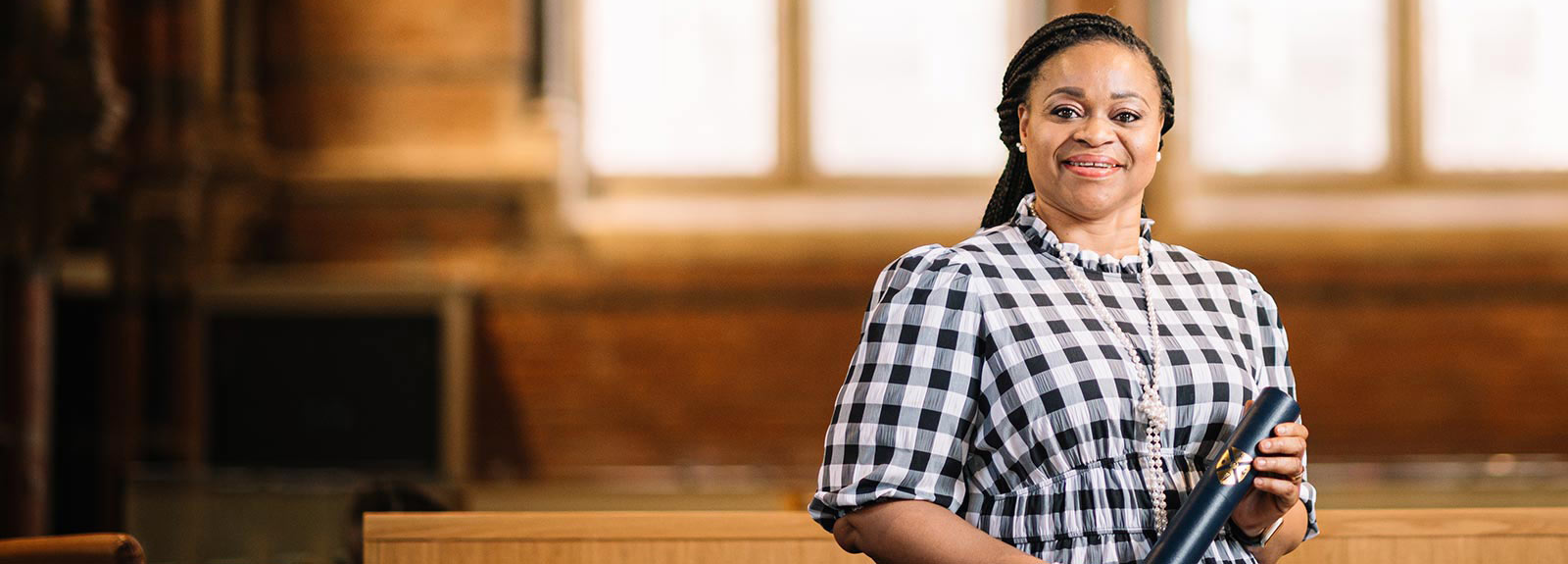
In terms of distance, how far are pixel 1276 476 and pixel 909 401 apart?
0.31m

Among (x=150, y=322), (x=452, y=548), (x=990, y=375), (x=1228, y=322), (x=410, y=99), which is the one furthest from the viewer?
(x=410, y=99)

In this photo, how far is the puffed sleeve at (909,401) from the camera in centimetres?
111

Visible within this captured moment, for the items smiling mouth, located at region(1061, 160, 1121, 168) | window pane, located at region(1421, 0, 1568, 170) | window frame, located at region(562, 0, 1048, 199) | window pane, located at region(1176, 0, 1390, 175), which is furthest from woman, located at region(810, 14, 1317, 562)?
window pane, located at region(1421, 0, 1568, 170)

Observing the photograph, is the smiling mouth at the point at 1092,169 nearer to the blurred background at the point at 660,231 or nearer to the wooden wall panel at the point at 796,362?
the blurred background at the point at 660,231

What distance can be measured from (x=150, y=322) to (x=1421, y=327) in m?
4.66

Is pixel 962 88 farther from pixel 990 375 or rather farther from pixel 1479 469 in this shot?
pixel 990 375

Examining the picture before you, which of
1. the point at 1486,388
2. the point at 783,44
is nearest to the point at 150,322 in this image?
the point at 783,44

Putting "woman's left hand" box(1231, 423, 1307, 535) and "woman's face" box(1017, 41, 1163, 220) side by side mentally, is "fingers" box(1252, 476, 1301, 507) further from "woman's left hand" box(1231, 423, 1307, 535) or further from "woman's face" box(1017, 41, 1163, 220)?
"woman's face" box(1017, 41, 1163, 220)

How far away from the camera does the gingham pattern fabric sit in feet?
3.67

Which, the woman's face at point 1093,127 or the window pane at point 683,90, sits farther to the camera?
the window pane at point 683,90

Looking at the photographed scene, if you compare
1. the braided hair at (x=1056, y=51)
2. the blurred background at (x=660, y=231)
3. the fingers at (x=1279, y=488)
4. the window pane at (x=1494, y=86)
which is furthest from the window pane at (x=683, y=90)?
the fingers at (x=1279, y=488)

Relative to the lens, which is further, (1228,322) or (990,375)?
(1228,322)

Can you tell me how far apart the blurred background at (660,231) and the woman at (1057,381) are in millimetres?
3552

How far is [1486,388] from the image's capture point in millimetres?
5164
